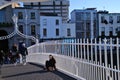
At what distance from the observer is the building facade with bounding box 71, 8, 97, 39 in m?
80.7

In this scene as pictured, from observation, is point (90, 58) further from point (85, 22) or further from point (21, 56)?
point (85, 22)

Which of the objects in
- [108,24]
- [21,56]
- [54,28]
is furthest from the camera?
[108,24]

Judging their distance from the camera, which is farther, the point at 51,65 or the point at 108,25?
the point at 108,25

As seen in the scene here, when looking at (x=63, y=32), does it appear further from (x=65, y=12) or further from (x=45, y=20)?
(x=65, y=12)

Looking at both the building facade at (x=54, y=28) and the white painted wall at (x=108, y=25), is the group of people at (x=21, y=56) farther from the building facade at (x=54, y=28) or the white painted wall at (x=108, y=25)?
the white painted wall at (x=108, y=25)

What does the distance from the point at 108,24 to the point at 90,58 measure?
2756 inches

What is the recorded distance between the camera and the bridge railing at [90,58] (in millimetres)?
10297

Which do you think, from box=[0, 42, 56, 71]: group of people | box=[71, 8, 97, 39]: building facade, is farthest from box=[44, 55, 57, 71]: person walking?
box=[71, 8, 97, 39]: building facade

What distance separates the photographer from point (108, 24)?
81875mm

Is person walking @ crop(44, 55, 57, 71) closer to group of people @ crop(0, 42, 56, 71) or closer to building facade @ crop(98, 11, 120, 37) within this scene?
group of people @ crop(0, 42, 56, 71)

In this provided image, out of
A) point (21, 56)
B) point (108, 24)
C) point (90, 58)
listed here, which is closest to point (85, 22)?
point (108, 24)

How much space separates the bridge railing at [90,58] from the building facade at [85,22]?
61.9m

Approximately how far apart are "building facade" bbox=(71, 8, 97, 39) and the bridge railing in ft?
203

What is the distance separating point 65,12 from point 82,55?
111440 millimetres
